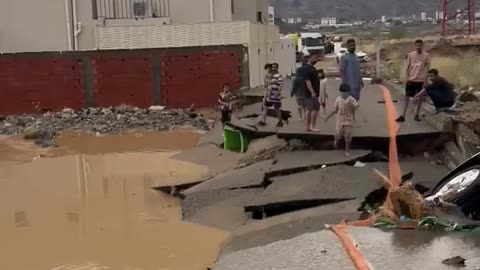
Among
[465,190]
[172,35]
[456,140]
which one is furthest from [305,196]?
[172,35]

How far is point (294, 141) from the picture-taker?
484 inches

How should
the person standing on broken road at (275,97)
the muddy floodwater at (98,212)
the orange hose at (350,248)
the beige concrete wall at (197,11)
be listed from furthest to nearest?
the beige concrete wall at (197,11) → the person standing on broken road at (275,97) → the muddy floodwater at (98,212) → the orange hose at (350,248)

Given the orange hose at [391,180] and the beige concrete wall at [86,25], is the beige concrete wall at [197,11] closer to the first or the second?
the beige concrete wall at [86,25]

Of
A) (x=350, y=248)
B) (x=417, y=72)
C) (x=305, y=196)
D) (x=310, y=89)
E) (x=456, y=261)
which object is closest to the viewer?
(x=456, y=261)

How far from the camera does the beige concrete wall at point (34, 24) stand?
2509cm

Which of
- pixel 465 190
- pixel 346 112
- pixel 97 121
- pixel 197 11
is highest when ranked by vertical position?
pixel 197 11

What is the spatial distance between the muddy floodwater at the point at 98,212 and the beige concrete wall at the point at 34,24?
814 centimetres

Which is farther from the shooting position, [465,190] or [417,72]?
[417,72]

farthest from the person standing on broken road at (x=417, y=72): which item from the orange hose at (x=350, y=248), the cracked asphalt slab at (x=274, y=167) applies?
the orange hose at (x=350, y=248)

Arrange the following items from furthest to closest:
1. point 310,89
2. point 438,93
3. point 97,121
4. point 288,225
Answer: point 97,121, point 438,93, point 310,89, point 288,225

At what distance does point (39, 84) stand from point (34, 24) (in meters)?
2.60

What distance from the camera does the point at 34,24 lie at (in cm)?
2523

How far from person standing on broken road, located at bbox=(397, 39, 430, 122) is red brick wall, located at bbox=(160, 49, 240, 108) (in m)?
11.2

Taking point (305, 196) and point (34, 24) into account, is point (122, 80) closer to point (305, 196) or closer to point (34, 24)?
point (34, 24)
